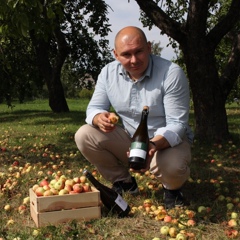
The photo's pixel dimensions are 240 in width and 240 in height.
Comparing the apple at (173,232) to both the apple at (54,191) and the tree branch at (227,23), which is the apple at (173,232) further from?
the tree branch at (227,23)

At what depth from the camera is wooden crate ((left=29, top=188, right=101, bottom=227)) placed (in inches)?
140

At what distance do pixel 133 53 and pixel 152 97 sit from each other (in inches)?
16.3

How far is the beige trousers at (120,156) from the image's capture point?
3764 millimetres

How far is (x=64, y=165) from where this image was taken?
20.1 feet

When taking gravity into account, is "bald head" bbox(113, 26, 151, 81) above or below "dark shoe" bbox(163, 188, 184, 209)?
above

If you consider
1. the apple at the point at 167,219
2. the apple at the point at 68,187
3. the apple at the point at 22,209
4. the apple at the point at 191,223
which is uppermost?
the apple at the point at 68,187

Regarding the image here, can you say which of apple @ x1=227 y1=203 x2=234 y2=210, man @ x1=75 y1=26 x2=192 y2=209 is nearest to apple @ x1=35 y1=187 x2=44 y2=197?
man @ x1=75 y1=26 x2=192 y2=209

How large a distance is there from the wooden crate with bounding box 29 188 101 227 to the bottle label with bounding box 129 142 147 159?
0.49m

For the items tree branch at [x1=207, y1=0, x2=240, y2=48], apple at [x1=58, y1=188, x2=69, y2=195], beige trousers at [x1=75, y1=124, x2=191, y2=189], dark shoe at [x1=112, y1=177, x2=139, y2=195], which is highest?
tree branch at [x1=207, y1=0, x2=240, y2=48]

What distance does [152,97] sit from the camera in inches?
153

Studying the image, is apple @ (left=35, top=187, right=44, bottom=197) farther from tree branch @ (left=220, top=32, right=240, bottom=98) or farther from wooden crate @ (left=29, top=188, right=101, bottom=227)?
tree branch @ (left=220, top=32, right=240, bottom=98)

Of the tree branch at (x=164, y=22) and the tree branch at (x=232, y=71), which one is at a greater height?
the tree branch at (x=164, y=22)

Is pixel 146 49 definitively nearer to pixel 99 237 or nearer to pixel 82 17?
pixel 99 237

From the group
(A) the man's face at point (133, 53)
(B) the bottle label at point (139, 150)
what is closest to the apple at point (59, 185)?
(B) the bottle label at point (139, 150)
